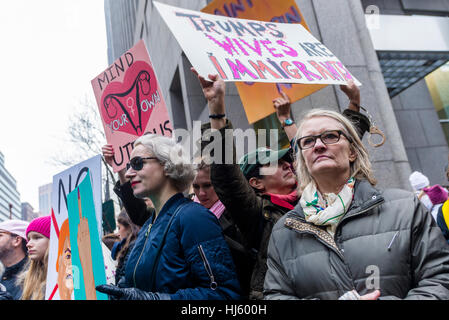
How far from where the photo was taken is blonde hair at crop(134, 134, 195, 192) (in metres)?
2.20

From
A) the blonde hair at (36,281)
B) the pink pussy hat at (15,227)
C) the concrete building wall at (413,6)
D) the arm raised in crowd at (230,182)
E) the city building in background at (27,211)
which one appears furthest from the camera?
the city building in background at (27,211)

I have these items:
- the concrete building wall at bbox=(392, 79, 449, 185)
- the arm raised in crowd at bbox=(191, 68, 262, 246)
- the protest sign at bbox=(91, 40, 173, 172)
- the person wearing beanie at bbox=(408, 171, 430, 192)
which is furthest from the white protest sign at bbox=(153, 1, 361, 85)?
the concrete building wall at bbox=(392, 79, 449, 185)

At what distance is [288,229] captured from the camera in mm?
1672

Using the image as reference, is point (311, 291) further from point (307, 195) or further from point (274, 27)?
point (274, 27)

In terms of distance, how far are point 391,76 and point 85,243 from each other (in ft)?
23.7

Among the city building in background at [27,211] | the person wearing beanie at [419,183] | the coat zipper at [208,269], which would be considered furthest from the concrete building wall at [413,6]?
the city building in background at [27,211]

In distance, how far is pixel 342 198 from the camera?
5.24 ft

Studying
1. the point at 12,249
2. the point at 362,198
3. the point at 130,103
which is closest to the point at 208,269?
the point at 362,198

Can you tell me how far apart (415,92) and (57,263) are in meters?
7.91

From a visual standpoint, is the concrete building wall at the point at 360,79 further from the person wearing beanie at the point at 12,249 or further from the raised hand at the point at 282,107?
the person wearing beanie at the point at 12,249

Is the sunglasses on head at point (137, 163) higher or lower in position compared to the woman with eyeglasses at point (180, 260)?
higher

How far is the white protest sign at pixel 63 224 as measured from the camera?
2.61 m

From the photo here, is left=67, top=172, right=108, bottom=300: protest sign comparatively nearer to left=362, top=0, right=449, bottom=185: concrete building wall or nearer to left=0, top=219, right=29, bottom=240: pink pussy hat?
left=0, top=219, right=29, bottom=240: pink pussy hat
